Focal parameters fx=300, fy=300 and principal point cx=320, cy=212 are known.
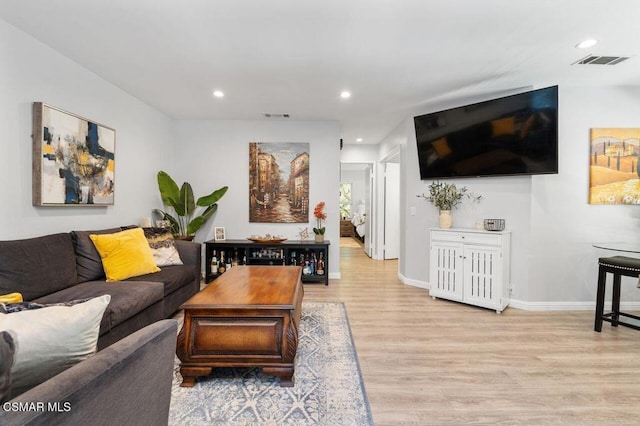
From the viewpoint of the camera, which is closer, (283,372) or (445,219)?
(283,372)

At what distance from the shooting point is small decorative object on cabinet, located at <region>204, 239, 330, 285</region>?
4.51 metres

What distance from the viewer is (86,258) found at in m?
2.66

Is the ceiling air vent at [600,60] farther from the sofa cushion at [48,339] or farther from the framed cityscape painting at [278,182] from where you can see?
the sofa cushion at [48,339]

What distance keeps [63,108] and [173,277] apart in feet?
6.14

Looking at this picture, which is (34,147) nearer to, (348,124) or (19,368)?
(19,368)

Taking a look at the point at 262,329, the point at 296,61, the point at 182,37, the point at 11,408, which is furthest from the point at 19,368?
the point at 296,61

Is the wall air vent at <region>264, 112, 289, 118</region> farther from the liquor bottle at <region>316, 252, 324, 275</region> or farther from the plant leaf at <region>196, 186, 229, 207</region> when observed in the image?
the liquor bottle at <region>316, 252, 324, 275</region>

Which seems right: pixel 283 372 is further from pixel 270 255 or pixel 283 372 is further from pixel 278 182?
pixel 278 182

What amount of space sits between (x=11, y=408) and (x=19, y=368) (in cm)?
19

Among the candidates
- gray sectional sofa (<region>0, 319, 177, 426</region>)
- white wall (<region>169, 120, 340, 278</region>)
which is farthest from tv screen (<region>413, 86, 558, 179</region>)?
gray sectional sofa (<region>0, 319, 177, 426</region>)

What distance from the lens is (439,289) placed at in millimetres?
3822

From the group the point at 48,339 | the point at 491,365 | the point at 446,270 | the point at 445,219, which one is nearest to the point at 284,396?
the point at 48,339

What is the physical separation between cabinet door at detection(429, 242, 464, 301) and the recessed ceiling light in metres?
2.18

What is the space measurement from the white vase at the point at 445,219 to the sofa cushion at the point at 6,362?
399cm
